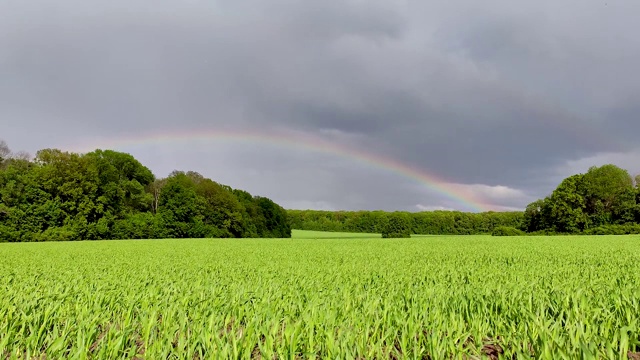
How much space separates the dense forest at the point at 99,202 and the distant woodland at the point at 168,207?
0.12 meters

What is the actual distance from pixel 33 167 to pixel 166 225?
66.6ft

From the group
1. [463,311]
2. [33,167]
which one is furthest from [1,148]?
[463,311]

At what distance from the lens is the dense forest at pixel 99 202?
49.5 m

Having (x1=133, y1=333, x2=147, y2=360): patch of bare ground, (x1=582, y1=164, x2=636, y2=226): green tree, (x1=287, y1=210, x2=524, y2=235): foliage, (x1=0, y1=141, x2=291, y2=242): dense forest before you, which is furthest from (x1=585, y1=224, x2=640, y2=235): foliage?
(x1=133, y1=333, x2=147, y2=360): patch of bare ground

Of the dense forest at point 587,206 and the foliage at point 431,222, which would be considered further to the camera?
the foliage at point 431,222

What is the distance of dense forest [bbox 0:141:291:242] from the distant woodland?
12 centimetres

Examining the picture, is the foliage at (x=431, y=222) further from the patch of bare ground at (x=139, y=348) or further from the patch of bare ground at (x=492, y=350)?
the patch of bare ground at (x=139, y=348)

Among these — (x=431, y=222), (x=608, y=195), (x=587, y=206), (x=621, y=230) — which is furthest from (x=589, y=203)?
→ (x=431, y=222)

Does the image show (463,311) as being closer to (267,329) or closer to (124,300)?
(267,329)

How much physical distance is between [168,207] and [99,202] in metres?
12.8

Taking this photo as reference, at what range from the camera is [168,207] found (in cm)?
6675

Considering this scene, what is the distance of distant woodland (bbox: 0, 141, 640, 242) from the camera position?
5053 cm

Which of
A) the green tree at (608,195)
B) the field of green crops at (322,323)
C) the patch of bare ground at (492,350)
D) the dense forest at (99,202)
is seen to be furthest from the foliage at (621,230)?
the patch of bare ground at (492,350)

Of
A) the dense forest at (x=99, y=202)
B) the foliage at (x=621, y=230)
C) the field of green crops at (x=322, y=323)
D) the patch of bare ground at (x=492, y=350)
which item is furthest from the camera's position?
the foliage at (x=621, y=230)
